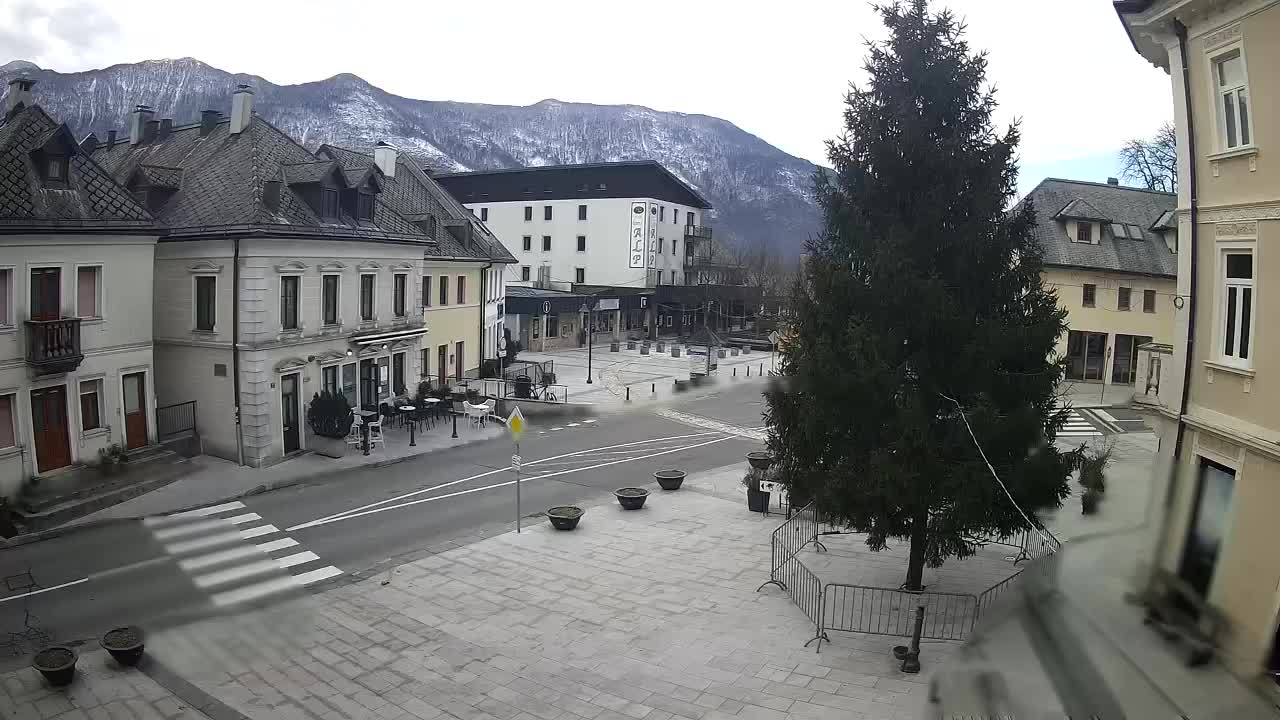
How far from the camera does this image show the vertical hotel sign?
63094 mm

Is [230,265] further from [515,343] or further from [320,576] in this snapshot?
[515,343]

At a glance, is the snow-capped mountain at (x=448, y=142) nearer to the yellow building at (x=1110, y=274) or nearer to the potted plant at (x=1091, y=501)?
the yellow building at (x=1110, y=274)

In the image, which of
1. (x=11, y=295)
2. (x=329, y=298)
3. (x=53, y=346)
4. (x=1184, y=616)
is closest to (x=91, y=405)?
(x=53, y=346)

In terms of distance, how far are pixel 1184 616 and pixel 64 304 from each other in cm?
2166

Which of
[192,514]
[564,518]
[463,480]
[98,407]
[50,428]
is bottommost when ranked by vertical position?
[192,514]

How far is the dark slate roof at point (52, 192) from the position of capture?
17766 millimetres

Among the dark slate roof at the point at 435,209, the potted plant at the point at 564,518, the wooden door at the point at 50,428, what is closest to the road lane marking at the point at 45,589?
the wooden door at the point at 50,428

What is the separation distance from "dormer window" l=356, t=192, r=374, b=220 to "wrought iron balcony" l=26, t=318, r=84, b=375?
31.1 ft

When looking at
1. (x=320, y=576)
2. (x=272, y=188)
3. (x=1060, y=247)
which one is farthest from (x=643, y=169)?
(x=320, y=576)

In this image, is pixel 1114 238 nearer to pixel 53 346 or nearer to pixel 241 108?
pixel 53 346

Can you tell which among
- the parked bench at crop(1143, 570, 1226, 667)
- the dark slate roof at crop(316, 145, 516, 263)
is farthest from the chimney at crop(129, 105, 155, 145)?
the parked bench at crop(1143, 570, 1226, 667)

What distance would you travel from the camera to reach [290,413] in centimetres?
2356

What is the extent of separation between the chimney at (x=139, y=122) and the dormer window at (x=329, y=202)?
9155 millimetres

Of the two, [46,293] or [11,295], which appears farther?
[46,293]
